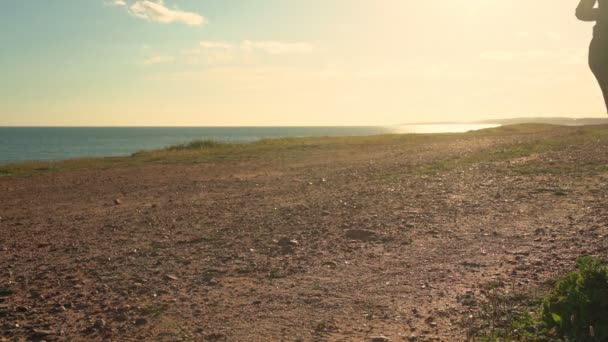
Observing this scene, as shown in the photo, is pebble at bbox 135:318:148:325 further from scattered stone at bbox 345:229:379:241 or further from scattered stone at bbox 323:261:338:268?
scattered stone at bbox 345:229:379:241

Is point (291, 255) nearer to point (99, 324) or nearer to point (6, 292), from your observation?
point (99, 324)

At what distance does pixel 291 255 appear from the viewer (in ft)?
23.6

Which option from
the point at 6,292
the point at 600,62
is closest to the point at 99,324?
the point at 6,292

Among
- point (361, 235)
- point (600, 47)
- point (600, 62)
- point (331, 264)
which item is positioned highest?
point (600, 47)

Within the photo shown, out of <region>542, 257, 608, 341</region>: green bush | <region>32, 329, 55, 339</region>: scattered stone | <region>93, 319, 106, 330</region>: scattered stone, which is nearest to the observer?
<region>542, 257, 608, 341</region>: green bush

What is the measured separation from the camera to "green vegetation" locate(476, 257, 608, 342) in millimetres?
4156

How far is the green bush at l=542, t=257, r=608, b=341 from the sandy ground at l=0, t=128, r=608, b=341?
76cm

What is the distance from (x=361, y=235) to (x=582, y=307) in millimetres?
4066

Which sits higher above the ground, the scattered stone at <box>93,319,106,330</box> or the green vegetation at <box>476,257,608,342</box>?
the green vegetation at <box>476,257,608,342</box>

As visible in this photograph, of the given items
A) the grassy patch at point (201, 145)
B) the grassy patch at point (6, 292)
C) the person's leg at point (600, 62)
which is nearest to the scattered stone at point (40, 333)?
the grassy patch at point (6, 292)

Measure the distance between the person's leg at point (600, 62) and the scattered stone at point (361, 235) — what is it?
3918mm

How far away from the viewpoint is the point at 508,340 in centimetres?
434

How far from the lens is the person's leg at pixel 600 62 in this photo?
4.53m

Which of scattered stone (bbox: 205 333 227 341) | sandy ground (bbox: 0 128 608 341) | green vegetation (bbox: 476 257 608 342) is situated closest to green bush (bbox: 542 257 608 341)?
green vegetation (bbox: 476 257 608 342)
